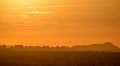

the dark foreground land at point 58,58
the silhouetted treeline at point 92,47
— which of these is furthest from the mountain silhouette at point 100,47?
the dark foreground land at point 58,58

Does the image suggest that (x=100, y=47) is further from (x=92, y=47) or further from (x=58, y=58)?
(x=58, y=58)

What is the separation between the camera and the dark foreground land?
11.5 meters

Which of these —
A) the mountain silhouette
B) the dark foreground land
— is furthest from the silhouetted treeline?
the dark foreground land

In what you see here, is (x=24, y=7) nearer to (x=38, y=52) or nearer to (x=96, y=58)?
(x=38, y=52)

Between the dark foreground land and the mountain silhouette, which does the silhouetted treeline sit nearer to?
the mountain silhouette

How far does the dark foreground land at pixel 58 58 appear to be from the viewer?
11.5 metres

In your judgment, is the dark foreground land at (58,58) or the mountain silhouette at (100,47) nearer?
the dark foreground land at (58,58)

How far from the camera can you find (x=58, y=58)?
38.0 feet

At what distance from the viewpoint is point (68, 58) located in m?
11.6

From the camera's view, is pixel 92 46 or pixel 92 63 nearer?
pixel 92 63

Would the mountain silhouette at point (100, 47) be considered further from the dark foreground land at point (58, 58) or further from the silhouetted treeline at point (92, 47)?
the dark foreground land at point (58, 58)

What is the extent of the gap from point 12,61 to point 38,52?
1.64 feet

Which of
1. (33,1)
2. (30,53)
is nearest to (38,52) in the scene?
(30,53)

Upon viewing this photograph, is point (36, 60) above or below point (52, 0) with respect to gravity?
below
